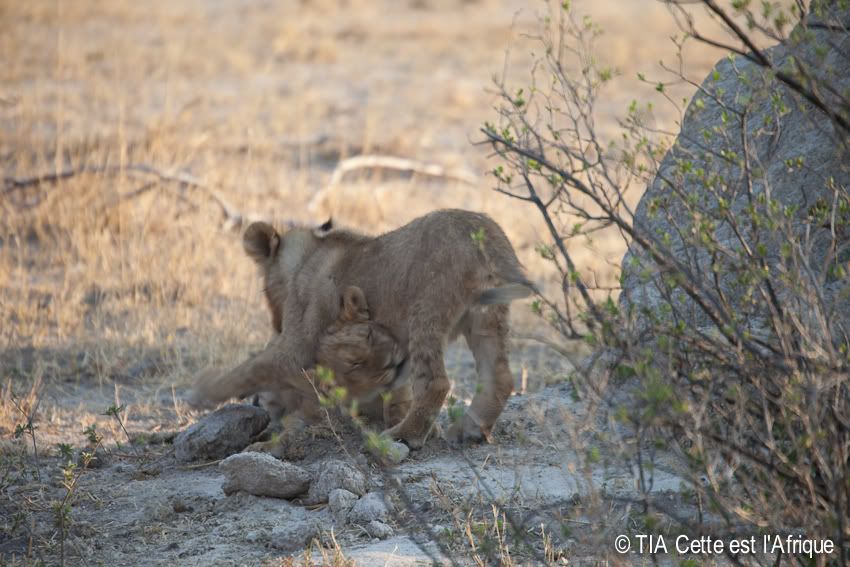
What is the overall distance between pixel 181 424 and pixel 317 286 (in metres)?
1.31

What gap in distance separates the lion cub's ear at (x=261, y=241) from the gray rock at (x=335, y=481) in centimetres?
165

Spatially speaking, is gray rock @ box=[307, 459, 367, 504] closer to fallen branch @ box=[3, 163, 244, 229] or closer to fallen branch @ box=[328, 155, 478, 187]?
fallen branch @ box=[3, 163, 244, 229]

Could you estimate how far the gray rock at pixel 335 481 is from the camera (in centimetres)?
457

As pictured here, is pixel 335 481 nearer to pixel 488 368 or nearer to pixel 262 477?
pixel 262 477

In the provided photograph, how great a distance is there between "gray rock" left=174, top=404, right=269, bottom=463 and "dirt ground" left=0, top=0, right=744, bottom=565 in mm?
114

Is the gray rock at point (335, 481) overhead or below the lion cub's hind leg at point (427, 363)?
below

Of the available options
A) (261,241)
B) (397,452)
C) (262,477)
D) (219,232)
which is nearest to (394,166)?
(219,232)

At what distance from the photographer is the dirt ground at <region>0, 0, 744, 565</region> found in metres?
4.34

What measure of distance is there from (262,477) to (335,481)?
1.05 feet

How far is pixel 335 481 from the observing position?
4.58 m

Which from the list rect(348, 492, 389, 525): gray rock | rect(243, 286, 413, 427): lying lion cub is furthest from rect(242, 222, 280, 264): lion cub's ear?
rect(348, 492, 389, 525): gray rock

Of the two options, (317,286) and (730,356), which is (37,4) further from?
(730,356)

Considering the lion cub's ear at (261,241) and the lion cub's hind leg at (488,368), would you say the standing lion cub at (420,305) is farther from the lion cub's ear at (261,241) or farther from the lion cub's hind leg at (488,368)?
the lion cub's ear at (261,241)

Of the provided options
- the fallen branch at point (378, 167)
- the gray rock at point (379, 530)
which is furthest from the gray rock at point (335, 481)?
the fallen branch at point (378, 167)
